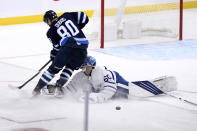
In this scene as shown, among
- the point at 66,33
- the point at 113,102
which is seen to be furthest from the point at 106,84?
the point at 113,102

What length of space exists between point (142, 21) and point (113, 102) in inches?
185

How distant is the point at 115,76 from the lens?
4.77 metres

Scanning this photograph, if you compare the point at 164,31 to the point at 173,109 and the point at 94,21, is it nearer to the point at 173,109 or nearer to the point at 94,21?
the point at 94,21

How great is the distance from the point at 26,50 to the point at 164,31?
2.00 metres

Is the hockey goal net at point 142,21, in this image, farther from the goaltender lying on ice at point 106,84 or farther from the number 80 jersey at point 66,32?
the goaltender lying on ice at point 106,84

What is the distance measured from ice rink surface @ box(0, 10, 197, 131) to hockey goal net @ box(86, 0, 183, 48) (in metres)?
0.43

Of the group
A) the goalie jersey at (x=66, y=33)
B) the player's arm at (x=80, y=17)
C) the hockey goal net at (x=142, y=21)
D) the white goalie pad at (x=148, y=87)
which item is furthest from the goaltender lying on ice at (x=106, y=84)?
the hockey goal net at (x=142, y=21)

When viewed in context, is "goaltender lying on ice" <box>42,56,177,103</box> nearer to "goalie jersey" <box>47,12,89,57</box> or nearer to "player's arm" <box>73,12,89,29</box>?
"goalie jersey" <box>47,12,89,57</box>

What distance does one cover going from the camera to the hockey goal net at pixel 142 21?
8.06 meters

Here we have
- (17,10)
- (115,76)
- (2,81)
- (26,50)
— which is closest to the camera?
(2,81)

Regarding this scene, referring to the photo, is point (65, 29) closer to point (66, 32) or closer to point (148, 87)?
point (66, 32)

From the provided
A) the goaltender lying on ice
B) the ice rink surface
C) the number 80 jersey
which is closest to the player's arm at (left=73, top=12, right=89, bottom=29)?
the number 80 jersey

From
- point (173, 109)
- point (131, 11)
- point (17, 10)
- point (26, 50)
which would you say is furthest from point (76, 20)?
point (17, 10)

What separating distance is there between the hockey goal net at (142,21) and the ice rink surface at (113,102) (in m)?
0.43
